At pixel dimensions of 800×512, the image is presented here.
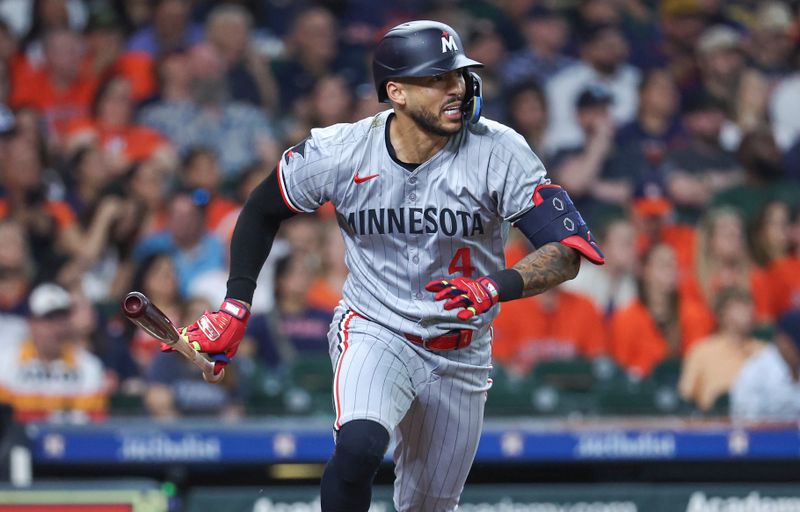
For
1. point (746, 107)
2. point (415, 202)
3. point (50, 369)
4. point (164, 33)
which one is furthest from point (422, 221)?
point (746, 107)

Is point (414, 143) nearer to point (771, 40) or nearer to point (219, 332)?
point (219, 332)

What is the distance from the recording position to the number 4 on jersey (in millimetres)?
3951

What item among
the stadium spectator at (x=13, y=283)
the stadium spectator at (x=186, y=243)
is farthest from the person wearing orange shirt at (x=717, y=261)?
the stadium spectator at (x=13, y=283)

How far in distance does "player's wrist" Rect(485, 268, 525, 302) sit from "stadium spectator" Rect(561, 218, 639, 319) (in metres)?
4.17

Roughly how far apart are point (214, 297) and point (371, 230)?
12.5 ft

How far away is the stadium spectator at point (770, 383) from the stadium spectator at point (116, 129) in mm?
3853

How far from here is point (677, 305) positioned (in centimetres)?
773

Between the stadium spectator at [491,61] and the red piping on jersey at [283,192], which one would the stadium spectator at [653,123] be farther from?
the red piping on jersey at [283,192]

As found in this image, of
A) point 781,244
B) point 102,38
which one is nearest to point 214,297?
point 102,38

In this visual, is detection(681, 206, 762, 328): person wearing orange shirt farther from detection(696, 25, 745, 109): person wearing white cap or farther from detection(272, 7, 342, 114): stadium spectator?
detection(272, 7, 342, 114): stadium spectator

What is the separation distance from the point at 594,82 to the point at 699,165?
1088 mm

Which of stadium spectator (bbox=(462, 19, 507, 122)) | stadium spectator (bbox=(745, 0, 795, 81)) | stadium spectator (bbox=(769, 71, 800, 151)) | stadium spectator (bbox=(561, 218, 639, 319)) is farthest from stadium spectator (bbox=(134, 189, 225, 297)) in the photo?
stadium spectator (bbox=(745, 0, 795, 81))

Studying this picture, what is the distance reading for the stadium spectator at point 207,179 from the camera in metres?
8.13

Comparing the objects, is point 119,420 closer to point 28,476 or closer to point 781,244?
point 28,476
